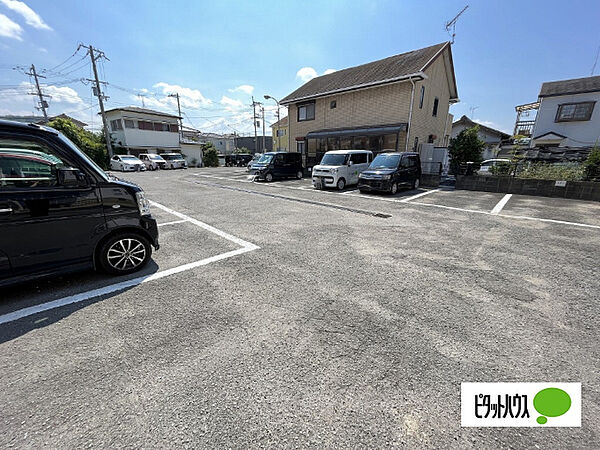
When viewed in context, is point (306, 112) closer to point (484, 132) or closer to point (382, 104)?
point (382, 104)

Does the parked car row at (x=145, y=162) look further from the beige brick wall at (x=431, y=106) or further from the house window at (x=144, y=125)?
the beige brick wall at (x=431, y=106)

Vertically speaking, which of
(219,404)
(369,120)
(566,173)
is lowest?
(219,404)

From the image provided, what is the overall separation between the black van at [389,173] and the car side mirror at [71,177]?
30.0 ft

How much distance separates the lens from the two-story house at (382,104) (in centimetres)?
1422

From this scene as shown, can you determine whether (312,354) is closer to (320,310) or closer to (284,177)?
(320,310)

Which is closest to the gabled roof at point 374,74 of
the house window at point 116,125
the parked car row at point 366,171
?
the parked car row at point 366,171

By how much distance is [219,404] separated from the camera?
166 centimetres

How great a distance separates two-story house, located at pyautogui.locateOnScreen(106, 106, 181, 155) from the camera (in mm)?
27938

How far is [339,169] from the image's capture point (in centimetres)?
1138

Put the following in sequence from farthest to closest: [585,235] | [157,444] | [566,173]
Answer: [566,173]
[585,235]
[157,444]

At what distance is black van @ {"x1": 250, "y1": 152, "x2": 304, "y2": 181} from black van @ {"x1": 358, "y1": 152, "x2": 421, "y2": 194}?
6.24 m

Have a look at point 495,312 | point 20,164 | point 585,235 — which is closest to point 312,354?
point 495,312

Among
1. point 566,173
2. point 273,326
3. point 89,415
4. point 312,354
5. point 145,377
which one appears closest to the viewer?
point 89,415

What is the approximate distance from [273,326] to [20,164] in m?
3.31
